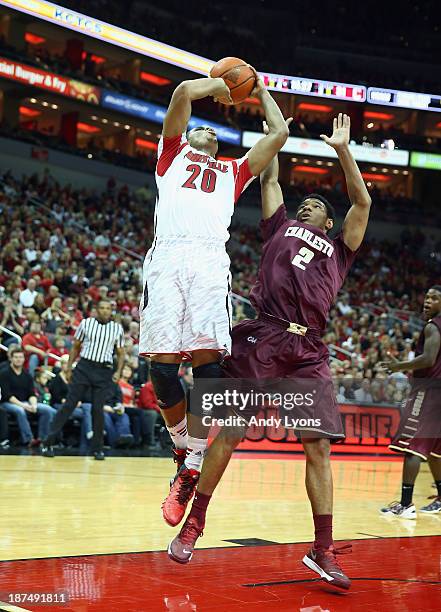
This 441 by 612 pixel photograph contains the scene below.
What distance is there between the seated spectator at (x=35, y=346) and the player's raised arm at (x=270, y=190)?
7732 millimetres

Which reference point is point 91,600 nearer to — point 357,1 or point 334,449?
point 334,449

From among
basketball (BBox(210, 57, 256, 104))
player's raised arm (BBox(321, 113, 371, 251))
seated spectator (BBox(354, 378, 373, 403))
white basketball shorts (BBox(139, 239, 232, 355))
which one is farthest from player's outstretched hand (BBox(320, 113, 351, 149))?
seated spectator (BBox(354, 378, 373, 403))

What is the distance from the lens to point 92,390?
Answer: 35.6 ft

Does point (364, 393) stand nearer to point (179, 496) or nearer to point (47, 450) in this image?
point (47, 450)

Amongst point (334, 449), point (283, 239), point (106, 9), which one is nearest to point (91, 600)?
point (283, 239)

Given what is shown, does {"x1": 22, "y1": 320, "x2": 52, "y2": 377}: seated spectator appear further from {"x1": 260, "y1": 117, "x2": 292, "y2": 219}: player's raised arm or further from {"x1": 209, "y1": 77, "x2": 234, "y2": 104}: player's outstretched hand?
{"x1": 209, "y1": 77, "x2": 234, "y2": 104}: player's outstretched hand

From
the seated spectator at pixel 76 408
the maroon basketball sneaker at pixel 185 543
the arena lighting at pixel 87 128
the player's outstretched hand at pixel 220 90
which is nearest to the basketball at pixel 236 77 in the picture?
the player's outstretched hand at pixel 220 90

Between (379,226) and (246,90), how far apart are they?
3211cm

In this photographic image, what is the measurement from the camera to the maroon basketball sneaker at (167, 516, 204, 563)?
14.4ft

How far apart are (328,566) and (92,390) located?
22.6 ft

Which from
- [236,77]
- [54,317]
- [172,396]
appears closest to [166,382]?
[172,396]

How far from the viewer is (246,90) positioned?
15.4 ft

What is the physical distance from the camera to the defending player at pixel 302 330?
4.50 metres

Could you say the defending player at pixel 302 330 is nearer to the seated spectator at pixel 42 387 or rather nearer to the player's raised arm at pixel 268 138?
the player's raised arm at pixel 268 138
